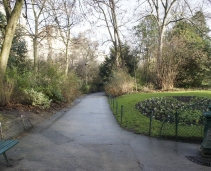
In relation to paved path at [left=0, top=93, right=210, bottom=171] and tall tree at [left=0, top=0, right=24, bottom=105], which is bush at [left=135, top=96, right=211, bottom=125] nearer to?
paved path at [left=0, top=93, right=210, bottom=171]

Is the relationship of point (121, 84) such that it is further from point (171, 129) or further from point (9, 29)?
point (171, 129)

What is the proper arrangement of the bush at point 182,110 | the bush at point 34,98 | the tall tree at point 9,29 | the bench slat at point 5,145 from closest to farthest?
the bench slat at point 5,145
the bush at point 182,110
the tall tree at point 9,29
the bush at point 34,98

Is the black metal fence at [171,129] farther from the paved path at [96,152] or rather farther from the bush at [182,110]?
the paved path at [96,152]

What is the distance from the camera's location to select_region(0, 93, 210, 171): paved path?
187 inches

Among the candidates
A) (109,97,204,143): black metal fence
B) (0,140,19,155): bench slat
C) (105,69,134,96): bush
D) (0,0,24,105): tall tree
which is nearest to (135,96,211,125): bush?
(109,97,204,143): black metal fence

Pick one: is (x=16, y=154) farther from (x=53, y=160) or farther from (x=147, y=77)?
(x=147, y=77)

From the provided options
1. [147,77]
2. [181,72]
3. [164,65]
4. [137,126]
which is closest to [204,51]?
[181,72]

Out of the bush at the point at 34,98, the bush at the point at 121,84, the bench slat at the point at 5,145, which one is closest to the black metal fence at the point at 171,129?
the bench slat at the point at 5,145

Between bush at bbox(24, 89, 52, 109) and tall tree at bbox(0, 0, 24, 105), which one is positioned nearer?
tall tree at bbox(0, 0, 24, 105)

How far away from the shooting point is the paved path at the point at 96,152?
4.74 metres

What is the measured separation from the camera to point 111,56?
41031 millimetres

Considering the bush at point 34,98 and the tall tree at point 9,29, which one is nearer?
the tall tree at point 9,29

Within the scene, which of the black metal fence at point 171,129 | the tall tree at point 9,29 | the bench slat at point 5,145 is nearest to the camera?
the bench slat at point 5,145

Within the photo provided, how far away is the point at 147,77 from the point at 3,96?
19.1 metres
